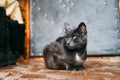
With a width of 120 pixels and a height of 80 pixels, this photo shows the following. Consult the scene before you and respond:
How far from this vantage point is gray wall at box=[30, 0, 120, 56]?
2.93 m

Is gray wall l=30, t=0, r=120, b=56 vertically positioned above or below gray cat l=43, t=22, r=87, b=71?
above

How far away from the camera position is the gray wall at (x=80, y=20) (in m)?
2.93

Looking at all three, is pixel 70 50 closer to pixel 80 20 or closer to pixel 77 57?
pixel 77 57

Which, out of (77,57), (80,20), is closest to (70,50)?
(77,57)

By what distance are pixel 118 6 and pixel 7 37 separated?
1454 millimetres

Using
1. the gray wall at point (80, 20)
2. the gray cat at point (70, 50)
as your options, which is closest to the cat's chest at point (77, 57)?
the gray cat at point (70, 50)

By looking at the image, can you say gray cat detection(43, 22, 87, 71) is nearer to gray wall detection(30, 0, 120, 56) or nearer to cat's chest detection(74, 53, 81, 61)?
cat's chest detection(74, 53, 81, 61)

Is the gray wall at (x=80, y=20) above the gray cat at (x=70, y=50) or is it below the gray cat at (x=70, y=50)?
above

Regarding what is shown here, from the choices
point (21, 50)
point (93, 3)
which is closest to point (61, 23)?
point (93, 3)

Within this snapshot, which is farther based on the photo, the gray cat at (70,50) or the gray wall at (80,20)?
the gray wall at (80,20)

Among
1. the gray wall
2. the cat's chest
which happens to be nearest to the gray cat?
the cat's chest

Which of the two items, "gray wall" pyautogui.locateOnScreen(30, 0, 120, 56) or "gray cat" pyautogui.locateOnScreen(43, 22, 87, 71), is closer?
"gray cat" pyautogui.locateOnScreen(43, 22, 87, 71)

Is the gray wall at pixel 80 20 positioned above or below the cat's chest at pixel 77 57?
above

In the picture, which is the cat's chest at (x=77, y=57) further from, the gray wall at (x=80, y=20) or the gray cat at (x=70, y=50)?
the gray wall at (x=80, y=20)
